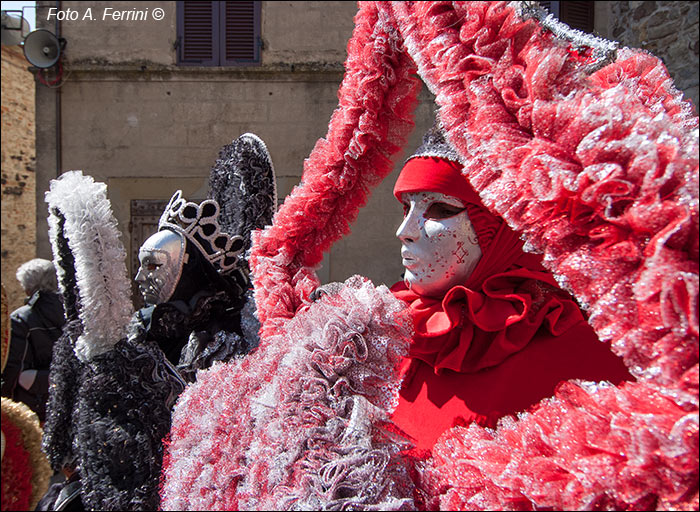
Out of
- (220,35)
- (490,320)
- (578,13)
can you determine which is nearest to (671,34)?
(578,13)

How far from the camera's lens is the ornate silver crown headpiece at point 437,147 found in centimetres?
145

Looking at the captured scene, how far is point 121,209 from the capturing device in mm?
7043

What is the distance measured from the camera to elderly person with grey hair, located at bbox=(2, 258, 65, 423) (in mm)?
3734

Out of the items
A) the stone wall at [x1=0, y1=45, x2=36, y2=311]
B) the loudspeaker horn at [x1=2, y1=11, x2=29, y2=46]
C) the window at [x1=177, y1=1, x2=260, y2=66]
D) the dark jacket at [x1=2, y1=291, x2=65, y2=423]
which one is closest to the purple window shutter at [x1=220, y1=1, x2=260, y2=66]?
the window at [x1=177, y1=1, x2=260, y2=66]

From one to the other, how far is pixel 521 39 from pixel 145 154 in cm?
663

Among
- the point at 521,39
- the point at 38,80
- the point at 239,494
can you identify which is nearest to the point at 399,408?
the point at 239,494

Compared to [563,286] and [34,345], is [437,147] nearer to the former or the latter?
[563,286]

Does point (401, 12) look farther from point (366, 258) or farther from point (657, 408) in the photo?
point (366, 258)

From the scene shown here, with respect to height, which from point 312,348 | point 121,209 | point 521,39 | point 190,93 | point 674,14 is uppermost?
point 190,93

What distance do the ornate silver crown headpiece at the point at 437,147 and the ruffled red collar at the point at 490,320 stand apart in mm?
329

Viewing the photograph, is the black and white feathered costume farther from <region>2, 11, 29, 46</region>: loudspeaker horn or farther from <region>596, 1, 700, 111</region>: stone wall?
<region>2, 11, 29, 46</region>: loudspeaker horn

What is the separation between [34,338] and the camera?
3930 millimetres

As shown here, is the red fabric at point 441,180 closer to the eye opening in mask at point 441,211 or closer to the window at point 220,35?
the eye opening in mask at point 441,211

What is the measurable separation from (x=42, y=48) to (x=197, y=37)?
1.83m
